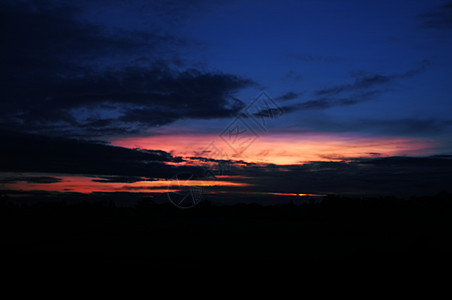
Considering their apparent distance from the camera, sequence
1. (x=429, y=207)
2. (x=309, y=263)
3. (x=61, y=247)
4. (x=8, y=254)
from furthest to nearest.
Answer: (x=429, y=207) → (x=61, y=247) → (x=8, y=254) → (x=309, y=263)

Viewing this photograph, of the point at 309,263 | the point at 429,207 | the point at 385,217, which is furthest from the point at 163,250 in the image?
the point at 429,207

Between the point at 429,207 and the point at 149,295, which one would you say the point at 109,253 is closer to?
the point at 149,295

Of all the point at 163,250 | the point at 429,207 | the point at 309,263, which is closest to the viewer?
the point at 309,263

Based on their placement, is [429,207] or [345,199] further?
[345,199]

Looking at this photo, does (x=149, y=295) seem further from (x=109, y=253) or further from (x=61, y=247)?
(x=61, y=247)

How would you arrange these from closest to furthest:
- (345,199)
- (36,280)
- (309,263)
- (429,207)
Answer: (36,280) → (309,263) → (429,207) → (345,199)

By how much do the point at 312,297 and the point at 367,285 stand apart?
5215 mm

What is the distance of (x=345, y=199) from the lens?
16575 cm

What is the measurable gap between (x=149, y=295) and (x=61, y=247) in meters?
30.5

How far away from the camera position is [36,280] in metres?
26.9

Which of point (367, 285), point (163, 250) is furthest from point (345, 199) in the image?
point (367, 285)

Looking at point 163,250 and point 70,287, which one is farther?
point 163,250

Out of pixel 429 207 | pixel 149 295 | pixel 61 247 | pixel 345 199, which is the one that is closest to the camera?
pixel 149 295

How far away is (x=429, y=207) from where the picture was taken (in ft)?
457
